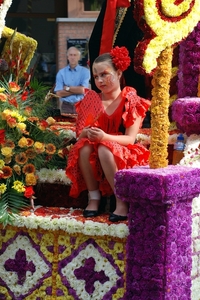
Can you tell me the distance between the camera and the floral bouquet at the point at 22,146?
16.3 ft

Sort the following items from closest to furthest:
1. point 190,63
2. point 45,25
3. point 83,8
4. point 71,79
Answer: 1. point 190,63
2. point 71,79
3. point 83,8
4. point 45,25

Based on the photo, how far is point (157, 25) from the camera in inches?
163

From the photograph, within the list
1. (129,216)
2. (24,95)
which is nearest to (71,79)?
(24,95)

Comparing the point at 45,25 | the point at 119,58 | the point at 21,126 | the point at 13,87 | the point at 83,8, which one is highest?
the point at 83,8

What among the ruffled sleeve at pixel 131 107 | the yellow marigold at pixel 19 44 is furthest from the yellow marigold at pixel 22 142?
the yellow marigold at pixel 19 44

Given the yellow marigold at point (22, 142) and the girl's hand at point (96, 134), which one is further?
the yellow marigold at point (22, 142)

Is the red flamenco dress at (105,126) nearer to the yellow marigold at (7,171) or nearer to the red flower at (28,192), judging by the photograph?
the red flower at (28,192)

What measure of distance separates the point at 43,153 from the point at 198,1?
1638 mm

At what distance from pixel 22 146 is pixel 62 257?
83 centimetres

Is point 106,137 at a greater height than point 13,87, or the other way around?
point 13,87

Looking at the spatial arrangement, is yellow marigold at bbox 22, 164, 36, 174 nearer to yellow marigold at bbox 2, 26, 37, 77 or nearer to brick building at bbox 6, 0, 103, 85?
yellow marigold at bbox 2, 26, 37, 77

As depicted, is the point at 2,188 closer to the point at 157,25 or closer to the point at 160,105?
the point at 160,105

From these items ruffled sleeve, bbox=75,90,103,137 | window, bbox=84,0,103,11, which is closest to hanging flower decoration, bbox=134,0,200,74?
ruffled sleeve, bbox=75,90,103,137

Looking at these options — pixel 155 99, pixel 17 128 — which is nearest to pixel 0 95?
pixel 17 128
